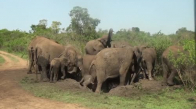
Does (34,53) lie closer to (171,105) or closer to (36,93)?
(36,93)

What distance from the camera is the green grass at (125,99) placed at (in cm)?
768

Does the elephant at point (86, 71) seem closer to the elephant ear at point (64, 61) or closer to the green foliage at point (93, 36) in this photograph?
the elephant ear at point (64, 61)

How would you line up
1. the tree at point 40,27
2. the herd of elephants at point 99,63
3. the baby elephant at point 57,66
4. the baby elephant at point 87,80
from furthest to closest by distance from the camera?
the tree at point 40,27 < the baby elephant at point 57,66 < the baby elephant at point 87,80 < the herd of elephants at point 99,63

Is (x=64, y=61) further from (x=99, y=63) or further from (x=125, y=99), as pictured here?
(x=125, y=99)

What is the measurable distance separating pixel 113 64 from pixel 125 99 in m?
2.40

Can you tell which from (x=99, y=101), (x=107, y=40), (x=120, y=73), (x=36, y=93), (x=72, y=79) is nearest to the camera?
(x=99, y=101)

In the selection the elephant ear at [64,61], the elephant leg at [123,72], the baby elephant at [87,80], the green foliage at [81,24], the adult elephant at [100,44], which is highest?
the green foliage at [81,24]

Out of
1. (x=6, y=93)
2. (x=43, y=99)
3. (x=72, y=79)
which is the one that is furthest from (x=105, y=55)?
(x=6, y=93)

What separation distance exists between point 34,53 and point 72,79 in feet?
8.34

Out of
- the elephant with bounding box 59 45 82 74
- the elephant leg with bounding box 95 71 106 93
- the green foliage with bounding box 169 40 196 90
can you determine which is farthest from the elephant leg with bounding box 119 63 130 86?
the elephant with bounding box 59 45 82 74

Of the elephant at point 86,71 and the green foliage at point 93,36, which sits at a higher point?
the green foliage at point 93,36

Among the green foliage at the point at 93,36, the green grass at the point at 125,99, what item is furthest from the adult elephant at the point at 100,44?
the green grass at the point at 125,99

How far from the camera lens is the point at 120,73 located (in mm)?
10734

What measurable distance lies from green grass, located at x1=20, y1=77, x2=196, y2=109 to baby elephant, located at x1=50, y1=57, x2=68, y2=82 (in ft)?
5.98
